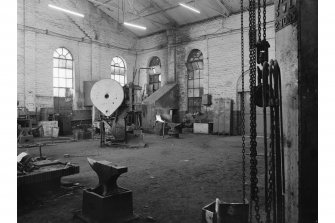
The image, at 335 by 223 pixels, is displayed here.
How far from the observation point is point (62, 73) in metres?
13.7

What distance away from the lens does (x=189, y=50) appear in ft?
48.8

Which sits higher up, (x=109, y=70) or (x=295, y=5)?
(x=109, y=70)

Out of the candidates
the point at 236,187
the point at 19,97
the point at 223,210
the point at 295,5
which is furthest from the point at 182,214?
the point at 19,97

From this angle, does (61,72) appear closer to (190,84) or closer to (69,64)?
(69,64)

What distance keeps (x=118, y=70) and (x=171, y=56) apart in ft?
11.0

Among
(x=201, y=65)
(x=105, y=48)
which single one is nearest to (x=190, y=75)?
(x=201, y=65)

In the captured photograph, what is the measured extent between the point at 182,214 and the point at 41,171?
6.27 feet

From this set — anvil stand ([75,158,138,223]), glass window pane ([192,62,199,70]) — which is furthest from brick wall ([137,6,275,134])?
anvil stand ([75,158,138,223])

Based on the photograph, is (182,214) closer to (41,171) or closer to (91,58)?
(41,171)

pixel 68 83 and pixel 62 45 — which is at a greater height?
pixel 62 45

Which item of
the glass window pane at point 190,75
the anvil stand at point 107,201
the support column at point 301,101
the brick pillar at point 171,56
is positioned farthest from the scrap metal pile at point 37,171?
the brick pillar at point 171,56

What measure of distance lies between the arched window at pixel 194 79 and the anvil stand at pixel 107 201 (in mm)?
Answer: 11735

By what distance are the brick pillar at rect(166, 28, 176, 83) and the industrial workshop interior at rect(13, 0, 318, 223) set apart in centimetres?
7

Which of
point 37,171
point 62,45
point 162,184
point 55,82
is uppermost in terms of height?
point 62,45
